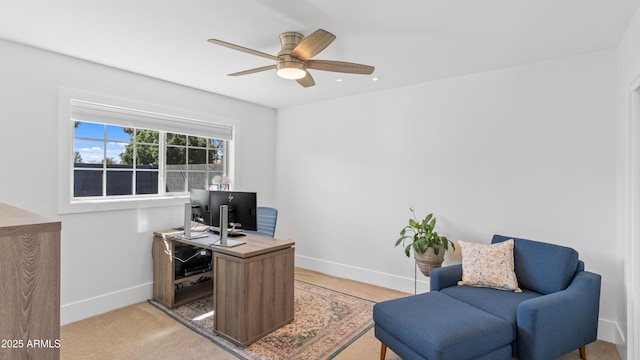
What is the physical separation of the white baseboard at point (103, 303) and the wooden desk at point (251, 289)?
3.71ft

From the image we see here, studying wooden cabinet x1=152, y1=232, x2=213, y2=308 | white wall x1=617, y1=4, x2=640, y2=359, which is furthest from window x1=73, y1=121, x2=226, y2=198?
white wall x1=617, y1=4, x2=640, y2=359

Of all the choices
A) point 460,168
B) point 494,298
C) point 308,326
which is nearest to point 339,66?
point 460,168

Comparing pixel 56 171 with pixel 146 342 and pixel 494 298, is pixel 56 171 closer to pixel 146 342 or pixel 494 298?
pixel 146 342

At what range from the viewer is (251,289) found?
2562mm

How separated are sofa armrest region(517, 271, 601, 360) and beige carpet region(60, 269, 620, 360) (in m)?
0.38

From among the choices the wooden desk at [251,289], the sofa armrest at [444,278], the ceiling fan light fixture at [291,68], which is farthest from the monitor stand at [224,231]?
the sofa armrest at [444,278]

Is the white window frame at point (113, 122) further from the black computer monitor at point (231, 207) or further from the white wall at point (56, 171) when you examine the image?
the black computer monitor at point (231, 207)

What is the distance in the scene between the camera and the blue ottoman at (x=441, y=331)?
1.89m

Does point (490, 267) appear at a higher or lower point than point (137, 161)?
lower

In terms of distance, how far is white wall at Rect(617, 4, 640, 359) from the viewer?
6.89ft

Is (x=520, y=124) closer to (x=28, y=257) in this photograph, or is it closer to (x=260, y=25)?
(x=260, y=25)

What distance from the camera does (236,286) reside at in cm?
256

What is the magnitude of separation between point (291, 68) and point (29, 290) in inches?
75.0

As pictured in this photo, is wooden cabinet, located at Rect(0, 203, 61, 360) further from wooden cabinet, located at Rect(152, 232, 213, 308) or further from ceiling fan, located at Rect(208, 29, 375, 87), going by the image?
wooden cabinet, located at Rect(152, 232, 213, 308)
